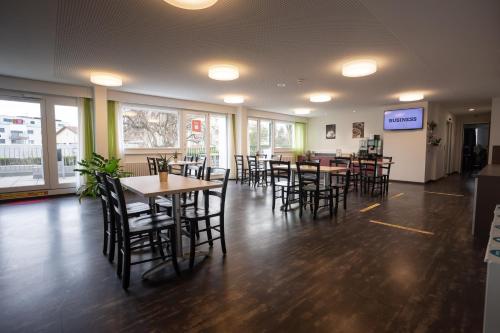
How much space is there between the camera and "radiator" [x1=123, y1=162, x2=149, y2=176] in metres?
6.68

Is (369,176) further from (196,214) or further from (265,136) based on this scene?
(196,214)

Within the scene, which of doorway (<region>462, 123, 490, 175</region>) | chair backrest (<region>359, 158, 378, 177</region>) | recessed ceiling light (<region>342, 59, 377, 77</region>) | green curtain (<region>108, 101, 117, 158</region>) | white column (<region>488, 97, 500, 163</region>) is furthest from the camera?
doorway (<region>462, 123, 490, 175</region>)

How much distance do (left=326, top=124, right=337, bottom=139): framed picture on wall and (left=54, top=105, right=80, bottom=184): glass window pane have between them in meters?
8.89

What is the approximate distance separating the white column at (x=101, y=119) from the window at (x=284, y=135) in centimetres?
638

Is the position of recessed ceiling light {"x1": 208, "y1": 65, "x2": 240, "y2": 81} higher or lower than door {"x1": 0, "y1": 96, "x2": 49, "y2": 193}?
higher

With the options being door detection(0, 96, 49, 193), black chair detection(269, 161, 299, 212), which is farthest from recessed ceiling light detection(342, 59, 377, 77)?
door detection(0, 96, 49, 193)

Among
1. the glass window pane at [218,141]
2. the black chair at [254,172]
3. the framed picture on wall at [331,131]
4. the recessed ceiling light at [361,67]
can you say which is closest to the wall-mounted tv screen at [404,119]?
the framed picture on wall at [331,131]

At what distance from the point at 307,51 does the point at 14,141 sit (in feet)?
20.5

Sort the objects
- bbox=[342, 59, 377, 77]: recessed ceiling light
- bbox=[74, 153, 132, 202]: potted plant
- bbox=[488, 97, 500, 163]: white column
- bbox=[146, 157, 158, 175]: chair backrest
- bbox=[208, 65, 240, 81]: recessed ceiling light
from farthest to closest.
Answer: bbox=[488, 97, 500, 163]: white column
bbox=[146, 157, 158, 175]: chair backrest
bbox=[74, 153, 132, 202]: potted plant
bbox=[208, 65, 240, 81]: recessed ceiling light
bbox=[342, 59, 377, 77]: recessed ceiling light

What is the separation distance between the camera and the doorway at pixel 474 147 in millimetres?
11016

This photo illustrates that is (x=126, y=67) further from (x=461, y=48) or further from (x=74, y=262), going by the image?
(x=461, y=48)

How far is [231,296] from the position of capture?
198 centimetres

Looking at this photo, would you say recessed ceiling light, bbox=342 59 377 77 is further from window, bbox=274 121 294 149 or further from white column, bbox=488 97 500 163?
window, bbox=274 121 294 149

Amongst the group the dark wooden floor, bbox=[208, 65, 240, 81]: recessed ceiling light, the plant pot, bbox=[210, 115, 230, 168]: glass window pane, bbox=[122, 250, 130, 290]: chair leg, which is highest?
bbox=[208, 65, 240, 81]: recessed ceiling light
